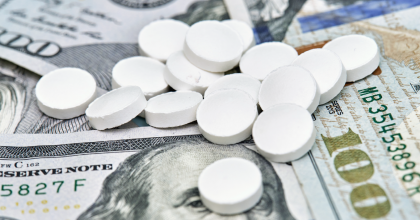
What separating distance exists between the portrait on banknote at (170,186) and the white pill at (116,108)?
124 millimetres

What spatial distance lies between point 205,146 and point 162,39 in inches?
19.9

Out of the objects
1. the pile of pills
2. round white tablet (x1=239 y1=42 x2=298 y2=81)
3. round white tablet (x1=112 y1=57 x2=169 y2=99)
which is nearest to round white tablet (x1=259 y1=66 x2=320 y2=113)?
the pile of pills

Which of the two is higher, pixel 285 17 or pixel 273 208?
pixel 285 17

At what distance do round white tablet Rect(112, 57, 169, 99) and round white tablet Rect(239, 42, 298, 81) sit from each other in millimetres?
283

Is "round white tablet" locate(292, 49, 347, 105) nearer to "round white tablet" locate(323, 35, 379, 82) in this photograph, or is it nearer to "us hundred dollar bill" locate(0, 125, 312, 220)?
"round white tablet" locate(323, 35, 379, 82)

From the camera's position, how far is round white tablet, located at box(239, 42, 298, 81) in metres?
1.27

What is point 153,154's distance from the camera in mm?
1116

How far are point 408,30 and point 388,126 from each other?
18.1 inches

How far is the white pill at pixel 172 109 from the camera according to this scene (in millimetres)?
1142

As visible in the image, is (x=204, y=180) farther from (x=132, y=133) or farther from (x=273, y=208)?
(x=132, y=133)

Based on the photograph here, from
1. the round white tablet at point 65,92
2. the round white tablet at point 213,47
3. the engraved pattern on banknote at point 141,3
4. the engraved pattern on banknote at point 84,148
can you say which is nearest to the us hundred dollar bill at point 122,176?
the engraved pattern on banknote at point 84,148

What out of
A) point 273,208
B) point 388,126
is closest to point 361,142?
point 388,126

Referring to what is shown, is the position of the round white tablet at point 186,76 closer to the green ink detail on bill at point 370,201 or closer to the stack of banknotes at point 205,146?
the stack of banknotes at point 205,146

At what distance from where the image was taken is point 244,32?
140cm
